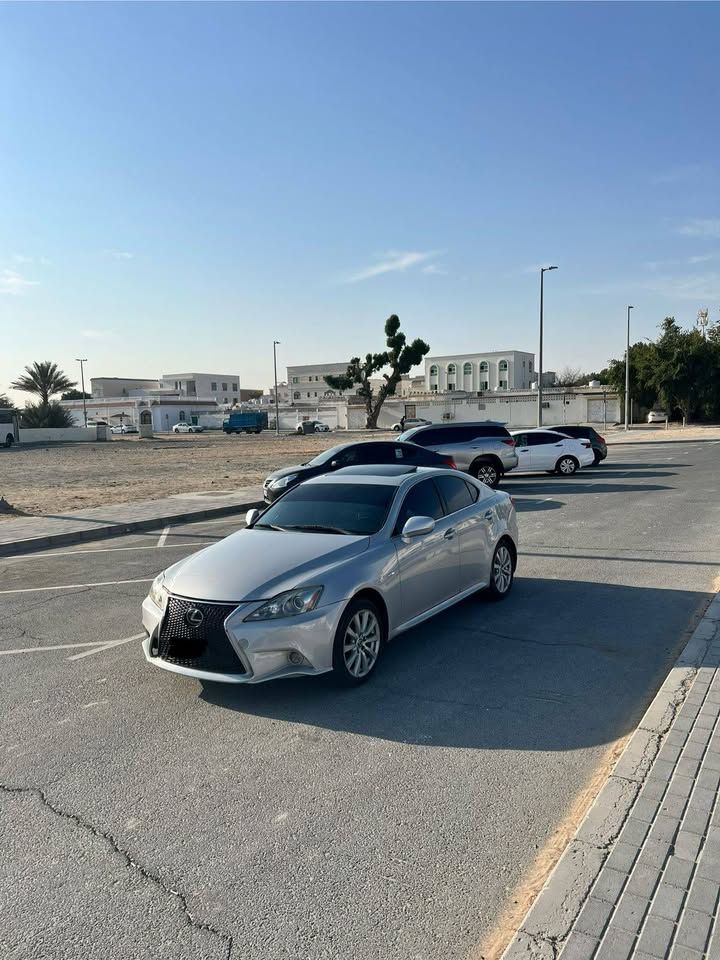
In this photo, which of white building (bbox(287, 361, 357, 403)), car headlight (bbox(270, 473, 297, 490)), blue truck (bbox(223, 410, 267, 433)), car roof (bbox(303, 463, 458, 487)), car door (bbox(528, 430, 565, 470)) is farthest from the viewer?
white building (bbox(287, 361, 357, 403))

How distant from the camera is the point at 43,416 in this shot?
73.2 metres

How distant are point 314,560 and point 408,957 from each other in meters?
3.03

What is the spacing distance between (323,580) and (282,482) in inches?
427

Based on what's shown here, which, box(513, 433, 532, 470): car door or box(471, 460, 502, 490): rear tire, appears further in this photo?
box(513, 433, 532, 470): car door

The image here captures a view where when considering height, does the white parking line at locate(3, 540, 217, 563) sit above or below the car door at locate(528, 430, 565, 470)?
below

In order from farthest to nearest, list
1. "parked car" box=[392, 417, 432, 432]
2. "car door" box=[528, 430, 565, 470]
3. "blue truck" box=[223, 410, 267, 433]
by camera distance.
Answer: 1. "blue truck" box=[223, 410, 267, 433]
2. "parked car" box=[392, 417, 432, 432]
3. "car door" box=[528, 430, 565, 470]

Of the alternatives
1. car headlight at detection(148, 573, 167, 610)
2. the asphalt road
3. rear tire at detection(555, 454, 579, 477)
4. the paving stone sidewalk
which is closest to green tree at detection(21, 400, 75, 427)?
the paving stone sidewalk

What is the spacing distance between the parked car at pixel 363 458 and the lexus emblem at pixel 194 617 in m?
10.8

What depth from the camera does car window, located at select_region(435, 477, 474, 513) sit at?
7.23 m

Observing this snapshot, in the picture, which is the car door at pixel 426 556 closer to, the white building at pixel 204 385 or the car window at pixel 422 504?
the car window at pixel 422 504

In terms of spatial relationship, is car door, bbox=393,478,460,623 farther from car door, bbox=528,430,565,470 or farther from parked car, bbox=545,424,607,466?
parked car, bbox=545,424,607,466

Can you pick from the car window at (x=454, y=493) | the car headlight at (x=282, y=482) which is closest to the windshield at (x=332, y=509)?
the car window at (x=454, y=493)

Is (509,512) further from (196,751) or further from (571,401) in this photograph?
(571,401)

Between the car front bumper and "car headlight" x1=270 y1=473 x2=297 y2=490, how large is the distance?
35.2ft
